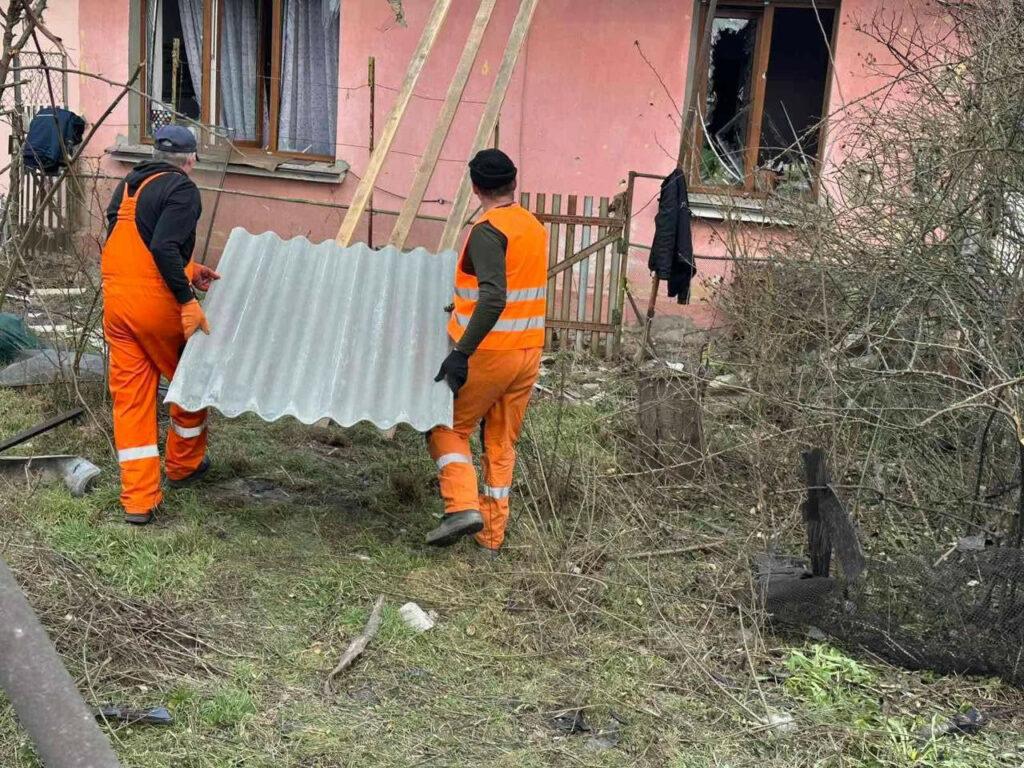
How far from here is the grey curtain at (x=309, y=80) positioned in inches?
399

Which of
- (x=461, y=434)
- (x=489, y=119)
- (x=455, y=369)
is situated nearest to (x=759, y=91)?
(x=489, y=119)

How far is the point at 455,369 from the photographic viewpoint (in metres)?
4.32

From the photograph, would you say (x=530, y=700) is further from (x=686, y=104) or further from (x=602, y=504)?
(x=686, y=104)

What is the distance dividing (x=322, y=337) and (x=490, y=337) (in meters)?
0.80

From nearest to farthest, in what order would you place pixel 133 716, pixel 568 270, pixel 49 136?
pixel 133 716
pixel 568 270
pixel 49 136

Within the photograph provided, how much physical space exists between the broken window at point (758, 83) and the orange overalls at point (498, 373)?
5078mm

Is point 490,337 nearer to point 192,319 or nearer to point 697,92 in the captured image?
point 192,319

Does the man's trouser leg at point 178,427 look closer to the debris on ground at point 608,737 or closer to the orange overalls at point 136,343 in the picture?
the orange overalls at point 136,343

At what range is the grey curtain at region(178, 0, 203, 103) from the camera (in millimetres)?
10375

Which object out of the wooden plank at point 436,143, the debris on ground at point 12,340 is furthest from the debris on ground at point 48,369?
the wooden plank at point 436,143

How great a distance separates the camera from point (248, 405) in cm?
421

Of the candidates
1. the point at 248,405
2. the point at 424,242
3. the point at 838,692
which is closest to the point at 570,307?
the point at 424,242

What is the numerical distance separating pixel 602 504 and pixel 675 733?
5.50 ft

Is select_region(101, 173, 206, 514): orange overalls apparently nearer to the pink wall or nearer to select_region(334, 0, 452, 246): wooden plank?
select_region(334, 0, 452, 246): wooden plank
